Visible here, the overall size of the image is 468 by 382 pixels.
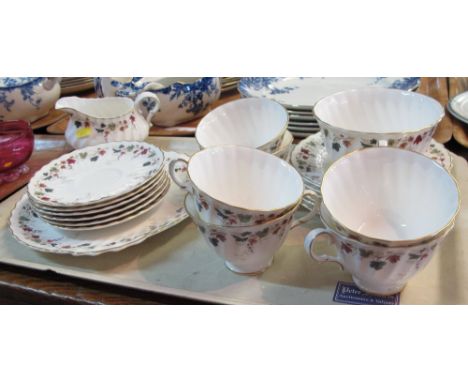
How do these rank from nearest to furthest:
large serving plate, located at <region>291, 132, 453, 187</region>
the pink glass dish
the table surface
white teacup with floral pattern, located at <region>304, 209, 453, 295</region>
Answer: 1. white teacup with floral pattern, located at <region>304, 209, 453, 295</region>
2. the table surface
3. large serving plate, located at <region>291, 132, 453, 187</region>
4. the pink glass dish

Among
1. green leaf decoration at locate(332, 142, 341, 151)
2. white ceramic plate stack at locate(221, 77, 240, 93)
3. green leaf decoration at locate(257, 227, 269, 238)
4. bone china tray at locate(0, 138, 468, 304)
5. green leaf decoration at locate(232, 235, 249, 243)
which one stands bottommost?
bone china tray at locate(0, 138, 468, 304)

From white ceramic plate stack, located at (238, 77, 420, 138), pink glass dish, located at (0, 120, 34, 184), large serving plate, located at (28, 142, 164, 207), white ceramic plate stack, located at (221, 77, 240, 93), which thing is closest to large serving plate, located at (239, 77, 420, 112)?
white ceramic plate stack, located at (238, 77, 420, 138)

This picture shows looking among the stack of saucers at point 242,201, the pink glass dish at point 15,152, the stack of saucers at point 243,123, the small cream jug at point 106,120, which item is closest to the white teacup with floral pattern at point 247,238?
the stack of saucers at point 242,201

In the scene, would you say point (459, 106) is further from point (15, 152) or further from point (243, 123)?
point (15, 152)

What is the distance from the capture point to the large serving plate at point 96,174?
0.69 m

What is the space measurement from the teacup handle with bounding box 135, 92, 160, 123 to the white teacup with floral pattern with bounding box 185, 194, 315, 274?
16.7 inches

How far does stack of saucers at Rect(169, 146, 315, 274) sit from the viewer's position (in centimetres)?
53

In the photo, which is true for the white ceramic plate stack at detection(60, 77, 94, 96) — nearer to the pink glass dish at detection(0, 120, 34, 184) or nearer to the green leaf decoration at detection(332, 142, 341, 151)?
the pink glass dish at detection(0, 120, 34, 184)

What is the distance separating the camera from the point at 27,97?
1.07m

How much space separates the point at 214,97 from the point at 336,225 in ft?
2.18

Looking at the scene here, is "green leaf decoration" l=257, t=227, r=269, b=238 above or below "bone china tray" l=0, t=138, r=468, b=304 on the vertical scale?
above

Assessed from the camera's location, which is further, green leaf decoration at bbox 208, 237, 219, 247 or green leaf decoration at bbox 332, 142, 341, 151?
green leaf decoration at bbox 332, 142, 341, 151

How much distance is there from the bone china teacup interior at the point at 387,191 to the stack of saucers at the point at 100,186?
0.28 m

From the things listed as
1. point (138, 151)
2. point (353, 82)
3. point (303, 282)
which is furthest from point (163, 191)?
point (353, 82)
